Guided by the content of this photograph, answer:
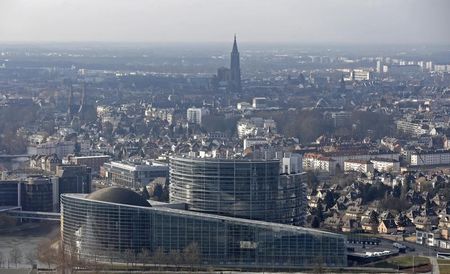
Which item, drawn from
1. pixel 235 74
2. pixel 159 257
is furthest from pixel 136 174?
pixel 235 74

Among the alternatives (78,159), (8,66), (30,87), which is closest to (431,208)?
(78,159)

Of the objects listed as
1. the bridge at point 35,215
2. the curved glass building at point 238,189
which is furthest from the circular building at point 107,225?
the bridge at point 35,215

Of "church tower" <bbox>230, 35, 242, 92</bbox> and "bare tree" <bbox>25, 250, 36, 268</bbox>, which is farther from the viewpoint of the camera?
"church tower" <bbox>230, 35, 242, 92</bbox>

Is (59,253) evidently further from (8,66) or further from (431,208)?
(8,66)

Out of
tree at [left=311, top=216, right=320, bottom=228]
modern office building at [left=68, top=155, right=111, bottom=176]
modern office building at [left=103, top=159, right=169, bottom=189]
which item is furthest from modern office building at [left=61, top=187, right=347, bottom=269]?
modern office building at [left=68, top=155, right=111, bottom=176]

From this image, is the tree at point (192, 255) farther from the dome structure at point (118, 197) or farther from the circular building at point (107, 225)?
the dome structure at point (118, 197)

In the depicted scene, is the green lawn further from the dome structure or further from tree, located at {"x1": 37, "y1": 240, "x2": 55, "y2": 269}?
tree, located at {"x1": 37, "y1": 240, "x2": 55, "y2": 269}
